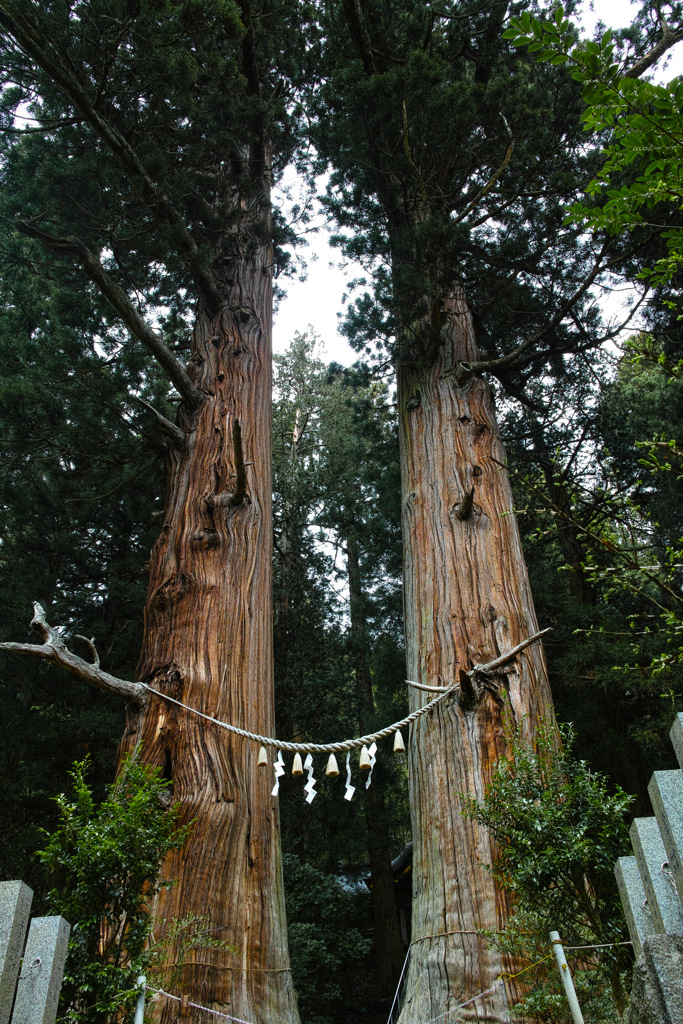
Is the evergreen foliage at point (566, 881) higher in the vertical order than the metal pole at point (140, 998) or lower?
higher

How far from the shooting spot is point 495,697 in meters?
3.96

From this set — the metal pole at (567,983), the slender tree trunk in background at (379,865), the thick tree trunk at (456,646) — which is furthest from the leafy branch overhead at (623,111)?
the slender tree trunk in background at (379,865)

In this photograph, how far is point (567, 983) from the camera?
7.97 feet

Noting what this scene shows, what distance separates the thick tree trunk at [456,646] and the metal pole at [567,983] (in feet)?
2.63

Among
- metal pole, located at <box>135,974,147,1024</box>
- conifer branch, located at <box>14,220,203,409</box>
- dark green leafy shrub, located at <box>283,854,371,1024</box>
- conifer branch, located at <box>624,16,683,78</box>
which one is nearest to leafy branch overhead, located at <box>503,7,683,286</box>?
conifer branch, located at <box>14,220,203,409</box>

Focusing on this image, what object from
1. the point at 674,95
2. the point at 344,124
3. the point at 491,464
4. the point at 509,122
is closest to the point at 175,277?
the point at 344,124

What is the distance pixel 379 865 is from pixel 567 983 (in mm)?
8001

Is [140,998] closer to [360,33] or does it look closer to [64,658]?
[64,658]

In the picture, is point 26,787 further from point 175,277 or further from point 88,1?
point 88,1

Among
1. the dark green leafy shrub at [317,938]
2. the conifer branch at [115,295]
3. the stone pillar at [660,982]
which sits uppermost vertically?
the conifer branch at [115,295]

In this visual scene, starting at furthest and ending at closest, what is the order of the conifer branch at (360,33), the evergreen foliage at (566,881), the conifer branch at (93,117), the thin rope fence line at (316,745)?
the conifer branch at (360,33), the conifer branch at (93,117), the thin rope fence line at (316,745), the evergreen foliage at (566,881)

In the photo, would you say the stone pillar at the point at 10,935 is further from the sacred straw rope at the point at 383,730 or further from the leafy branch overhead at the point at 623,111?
the leafy branch overhead at the point at 623,111

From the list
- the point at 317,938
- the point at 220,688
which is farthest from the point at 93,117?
the point at 317,938

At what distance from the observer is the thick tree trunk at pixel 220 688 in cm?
355
